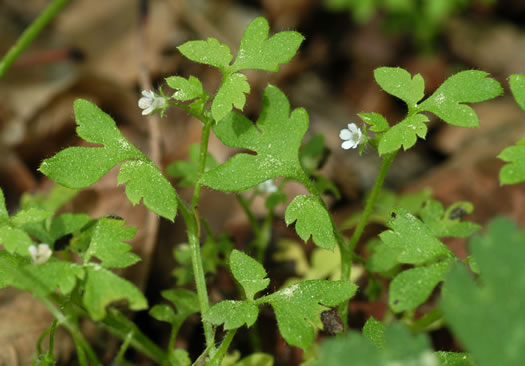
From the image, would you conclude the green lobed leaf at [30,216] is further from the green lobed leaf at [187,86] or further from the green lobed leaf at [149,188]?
the green lobed leaf at [187,86]

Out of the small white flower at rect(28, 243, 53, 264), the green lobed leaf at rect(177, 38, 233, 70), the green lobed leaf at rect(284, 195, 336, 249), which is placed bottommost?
the green lobed leaf at rect(284, 195, 336, 249)

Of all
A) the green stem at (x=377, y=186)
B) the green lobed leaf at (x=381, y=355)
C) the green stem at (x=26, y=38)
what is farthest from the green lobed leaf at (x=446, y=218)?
the green stem at (x=26, y=38)

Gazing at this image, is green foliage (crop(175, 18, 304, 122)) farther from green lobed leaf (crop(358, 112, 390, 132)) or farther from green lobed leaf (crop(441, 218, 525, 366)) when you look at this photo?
green lobed leaf (crop(441, 218, 525, 366))

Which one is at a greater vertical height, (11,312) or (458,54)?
(11,312)

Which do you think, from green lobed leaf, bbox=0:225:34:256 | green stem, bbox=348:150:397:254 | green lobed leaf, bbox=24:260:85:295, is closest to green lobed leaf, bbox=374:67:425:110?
green stem, bbox=348:150:397:254

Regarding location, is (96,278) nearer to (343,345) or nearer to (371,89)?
(343,345)

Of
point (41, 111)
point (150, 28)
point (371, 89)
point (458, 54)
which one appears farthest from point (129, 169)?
point (458, 54)
